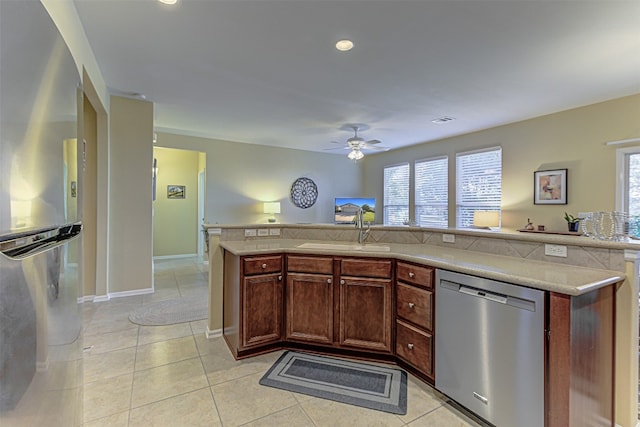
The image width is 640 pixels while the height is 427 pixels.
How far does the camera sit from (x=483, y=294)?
177cm

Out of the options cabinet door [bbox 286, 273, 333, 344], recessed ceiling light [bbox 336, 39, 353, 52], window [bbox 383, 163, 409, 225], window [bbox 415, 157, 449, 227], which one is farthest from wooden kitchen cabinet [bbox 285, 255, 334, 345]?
window [bbox 383, 163, 409, 225]

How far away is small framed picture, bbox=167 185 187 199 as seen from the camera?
751 centimetres

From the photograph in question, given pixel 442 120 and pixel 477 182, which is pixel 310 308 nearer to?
pixel 442 120

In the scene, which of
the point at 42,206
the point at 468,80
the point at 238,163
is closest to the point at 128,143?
the point at 238,163

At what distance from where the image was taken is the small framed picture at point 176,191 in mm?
7508

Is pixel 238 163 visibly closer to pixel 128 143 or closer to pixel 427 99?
pixel 128 143

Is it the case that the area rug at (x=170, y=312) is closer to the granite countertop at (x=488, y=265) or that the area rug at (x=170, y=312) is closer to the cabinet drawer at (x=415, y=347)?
the granite countertop at (x=488, y=265)

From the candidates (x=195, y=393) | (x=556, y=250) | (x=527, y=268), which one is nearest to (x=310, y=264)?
(x=195, y=393)

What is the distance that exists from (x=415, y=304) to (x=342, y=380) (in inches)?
30.7

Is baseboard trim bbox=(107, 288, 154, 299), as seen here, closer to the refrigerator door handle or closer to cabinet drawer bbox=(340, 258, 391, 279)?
cabinet drawer bbox=(340, 258, 391, 279)

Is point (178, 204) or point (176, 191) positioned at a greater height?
point (176, 191)

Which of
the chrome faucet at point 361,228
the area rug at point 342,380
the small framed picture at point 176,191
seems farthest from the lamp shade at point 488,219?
the small framed picture at point 176,191

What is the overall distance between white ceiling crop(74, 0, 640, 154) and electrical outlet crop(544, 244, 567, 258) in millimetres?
1693

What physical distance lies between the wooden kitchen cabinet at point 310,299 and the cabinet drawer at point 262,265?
0.31ft
